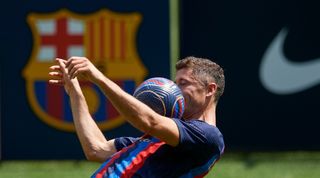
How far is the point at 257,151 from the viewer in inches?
444

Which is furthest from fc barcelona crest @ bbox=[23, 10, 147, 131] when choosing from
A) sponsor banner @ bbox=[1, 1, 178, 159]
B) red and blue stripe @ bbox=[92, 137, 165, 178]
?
red and blue stripe @ bbox=[92, 137, 165, 178]

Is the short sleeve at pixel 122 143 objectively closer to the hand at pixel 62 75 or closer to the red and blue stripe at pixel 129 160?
the red and blue stripe at pixel 129 160

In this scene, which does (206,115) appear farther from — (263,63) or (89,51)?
(263,63)

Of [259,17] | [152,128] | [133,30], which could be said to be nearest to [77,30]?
[133,30]

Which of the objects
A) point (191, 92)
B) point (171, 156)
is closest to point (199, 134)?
point (171, 156)

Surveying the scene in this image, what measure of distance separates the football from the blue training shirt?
86 millimetres

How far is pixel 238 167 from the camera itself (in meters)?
10.4

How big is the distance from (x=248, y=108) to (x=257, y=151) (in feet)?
1.83

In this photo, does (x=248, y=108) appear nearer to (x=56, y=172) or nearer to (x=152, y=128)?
(x=56, y=172)

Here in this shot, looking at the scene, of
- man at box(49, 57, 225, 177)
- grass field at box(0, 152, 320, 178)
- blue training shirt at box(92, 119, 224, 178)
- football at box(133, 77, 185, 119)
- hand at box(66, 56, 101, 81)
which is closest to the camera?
hand at box(66, 56, 101, 81)

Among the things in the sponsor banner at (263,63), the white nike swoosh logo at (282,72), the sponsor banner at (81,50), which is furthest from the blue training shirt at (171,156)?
the white nike swoosh logo at (282,72)

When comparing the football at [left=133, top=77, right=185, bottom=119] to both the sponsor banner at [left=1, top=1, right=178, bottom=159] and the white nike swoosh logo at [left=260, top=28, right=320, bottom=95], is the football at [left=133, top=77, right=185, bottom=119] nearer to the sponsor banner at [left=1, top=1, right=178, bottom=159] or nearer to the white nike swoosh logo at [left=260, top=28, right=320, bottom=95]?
the sponsor banner at [left=1, top=1, right=178, bottom=159]

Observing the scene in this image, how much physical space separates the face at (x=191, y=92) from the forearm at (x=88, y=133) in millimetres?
559

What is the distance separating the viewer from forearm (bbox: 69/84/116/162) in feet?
17.7
